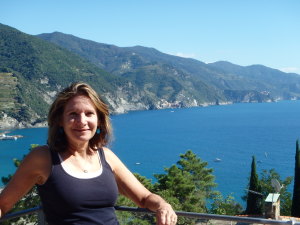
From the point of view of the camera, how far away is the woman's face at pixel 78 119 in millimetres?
2277

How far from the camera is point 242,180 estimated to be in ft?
167

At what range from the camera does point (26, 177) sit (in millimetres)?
2074

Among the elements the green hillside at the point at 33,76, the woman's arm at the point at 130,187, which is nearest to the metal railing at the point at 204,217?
the woman's arm at the point at 130,187

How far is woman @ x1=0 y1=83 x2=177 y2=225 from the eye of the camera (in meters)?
2.07

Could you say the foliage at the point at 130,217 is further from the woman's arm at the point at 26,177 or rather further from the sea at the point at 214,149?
Answer: the sea at the point at 214,149

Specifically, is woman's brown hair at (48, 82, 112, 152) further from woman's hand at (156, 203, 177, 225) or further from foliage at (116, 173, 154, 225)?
foliage at (116, 173, 154, 225)

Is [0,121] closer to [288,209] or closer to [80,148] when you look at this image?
[288,209]

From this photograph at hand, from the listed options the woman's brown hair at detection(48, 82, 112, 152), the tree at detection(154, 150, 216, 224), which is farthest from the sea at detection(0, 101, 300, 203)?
the woman's brown hair at detection(48, 82, 112, 152)

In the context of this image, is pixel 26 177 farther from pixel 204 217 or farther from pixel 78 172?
pixel 204 217

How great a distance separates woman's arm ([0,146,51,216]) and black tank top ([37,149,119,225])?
0.05 meters

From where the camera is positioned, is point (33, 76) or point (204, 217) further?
point (33, 76)

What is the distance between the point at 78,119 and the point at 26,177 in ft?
1.52

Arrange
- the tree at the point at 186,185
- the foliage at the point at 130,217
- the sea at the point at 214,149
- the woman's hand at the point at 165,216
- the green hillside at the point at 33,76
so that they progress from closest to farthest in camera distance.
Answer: the woman's hand at the point at 165,216 → the foliage at the point at 130,217 → the tree at the point at 186,185 → the sea at the point at 214,149 → the green hillside at the point at 33,76

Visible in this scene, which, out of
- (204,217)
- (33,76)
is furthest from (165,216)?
(33,76)
